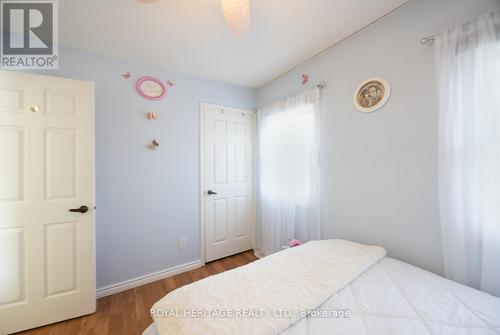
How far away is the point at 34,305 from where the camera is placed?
1.53m

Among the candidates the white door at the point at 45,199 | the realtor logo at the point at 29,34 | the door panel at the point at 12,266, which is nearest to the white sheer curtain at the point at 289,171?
the white door at the point at 45,199

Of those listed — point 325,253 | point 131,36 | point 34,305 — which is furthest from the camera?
point 131,36

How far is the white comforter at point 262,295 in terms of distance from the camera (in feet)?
2.58

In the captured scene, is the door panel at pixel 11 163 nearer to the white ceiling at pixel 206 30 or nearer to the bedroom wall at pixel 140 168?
the bedroom wall at pixel 140 168

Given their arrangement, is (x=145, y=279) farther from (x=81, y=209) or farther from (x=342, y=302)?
(x=342, y=302)

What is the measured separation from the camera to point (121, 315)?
1672mm

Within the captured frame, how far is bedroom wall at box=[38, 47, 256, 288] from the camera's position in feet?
6.34

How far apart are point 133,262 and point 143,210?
0.55 m

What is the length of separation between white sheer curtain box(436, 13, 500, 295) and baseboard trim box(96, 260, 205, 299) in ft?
7.79

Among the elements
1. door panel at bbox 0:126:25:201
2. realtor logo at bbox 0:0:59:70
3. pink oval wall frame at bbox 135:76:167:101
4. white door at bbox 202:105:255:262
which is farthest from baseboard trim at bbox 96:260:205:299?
realtor logo at bbox 0:0:59:70

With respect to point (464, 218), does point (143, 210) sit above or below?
below

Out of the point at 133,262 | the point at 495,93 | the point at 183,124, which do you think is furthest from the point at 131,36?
the point at 495,93

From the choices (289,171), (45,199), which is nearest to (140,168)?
(45,199)

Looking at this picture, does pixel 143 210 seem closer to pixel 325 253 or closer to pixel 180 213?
pixel 180 213
